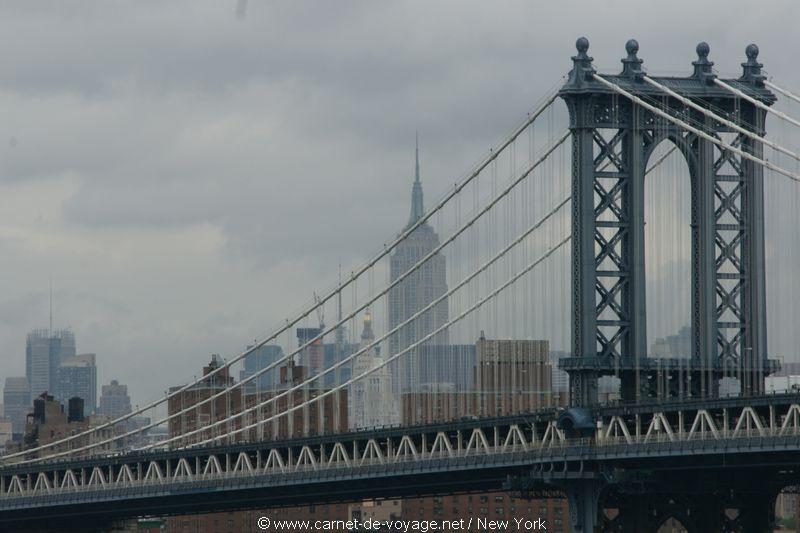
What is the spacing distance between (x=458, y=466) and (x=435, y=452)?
4.88 metres

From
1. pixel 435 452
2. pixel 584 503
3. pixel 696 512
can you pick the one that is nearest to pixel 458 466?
pixel 435 452

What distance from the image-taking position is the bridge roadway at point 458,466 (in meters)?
118

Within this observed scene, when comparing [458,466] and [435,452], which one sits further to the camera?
[435,452]

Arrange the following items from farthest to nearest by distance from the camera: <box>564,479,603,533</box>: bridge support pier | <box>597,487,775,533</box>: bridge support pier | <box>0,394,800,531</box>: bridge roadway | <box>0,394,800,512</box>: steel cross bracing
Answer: <box>597,487,775,533</box>: bridge support pier → <box>564,479,603,533</box>: bridge support pier → <box>0,394,800,531</box>: bridge roadway → <box>0,394,800,512</box>: steel cross bracing

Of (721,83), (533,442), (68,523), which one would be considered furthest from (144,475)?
(721,83)

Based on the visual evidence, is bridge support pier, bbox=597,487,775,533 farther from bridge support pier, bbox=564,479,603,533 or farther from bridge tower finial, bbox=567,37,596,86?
bridge tower finial, bbox=567,37,596,86

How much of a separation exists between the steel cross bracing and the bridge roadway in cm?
8

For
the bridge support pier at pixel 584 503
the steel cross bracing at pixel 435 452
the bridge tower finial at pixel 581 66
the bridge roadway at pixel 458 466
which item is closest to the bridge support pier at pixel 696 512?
the bridge roadway at pixel 458 466

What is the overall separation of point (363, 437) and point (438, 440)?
519 centimetres

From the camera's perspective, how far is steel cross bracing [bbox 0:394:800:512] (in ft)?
383

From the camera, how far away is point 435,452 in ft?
451

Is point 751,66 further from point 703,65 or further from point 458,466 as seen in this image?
point 458,466

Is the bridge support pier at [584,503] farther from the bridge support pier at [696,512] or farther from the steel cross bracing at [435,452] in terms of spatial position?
the bridge support pier at [696,512]

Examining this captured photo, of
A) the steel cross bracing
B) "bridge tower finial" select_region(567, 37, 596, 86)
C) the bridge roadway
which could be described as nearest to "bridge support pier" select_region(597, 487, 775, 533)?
the bridge roadway
